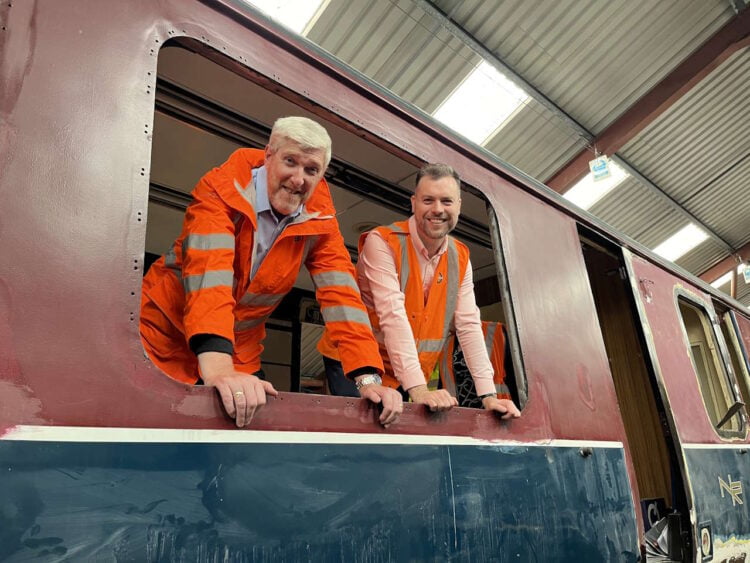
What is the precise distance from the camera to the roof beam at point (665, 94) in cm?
738

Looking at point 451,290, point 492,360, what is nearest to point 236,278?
point 451,290

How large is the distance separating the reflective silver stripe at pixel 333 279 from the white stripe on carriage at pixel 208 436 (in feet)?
1.82

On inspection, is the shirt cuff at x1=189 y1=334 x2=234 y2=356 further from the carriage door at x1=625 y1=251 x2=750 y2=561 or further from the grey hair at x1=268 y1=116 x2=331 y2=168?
the carriage door at x1=625 y1=251 x2=750 y2=561

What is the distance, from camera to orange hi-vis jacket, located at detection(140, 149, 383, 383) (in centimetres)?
134

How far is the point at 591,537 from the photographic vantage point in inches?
76.3

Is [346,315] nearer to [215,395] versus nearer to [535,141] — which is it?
[215,395]

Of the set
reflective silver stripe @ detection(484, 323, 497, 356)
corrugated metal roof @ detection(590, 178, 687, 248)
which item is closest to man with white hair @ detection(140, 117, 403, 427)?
reflective silver stripe @ detection(484, 323, 497, 356)

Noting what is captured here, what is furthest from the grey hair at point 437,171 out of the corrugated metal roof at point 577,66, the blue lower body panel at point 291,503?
the corrugated metal roof at point 577,66

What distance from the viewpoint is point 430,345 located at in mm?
2199

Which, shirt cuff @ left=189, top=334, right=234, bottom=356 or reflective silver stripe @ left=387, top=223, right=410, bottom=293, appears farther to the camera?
reflective silver stripe @ left=387, top=223, right=410, bottom=293

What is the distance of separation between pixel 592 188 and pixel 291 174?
9.22 m

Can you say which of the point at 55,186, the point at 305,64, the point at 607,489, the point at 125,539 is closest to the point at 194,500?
the point at 125,539

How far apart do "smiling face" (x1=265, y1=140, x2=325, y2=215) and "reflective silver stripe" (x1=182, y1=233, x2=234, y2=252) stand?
0.26m

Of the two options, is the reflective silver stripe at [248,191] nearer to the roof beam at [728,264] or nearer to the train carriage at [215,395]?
the train carriage at [215,395]
